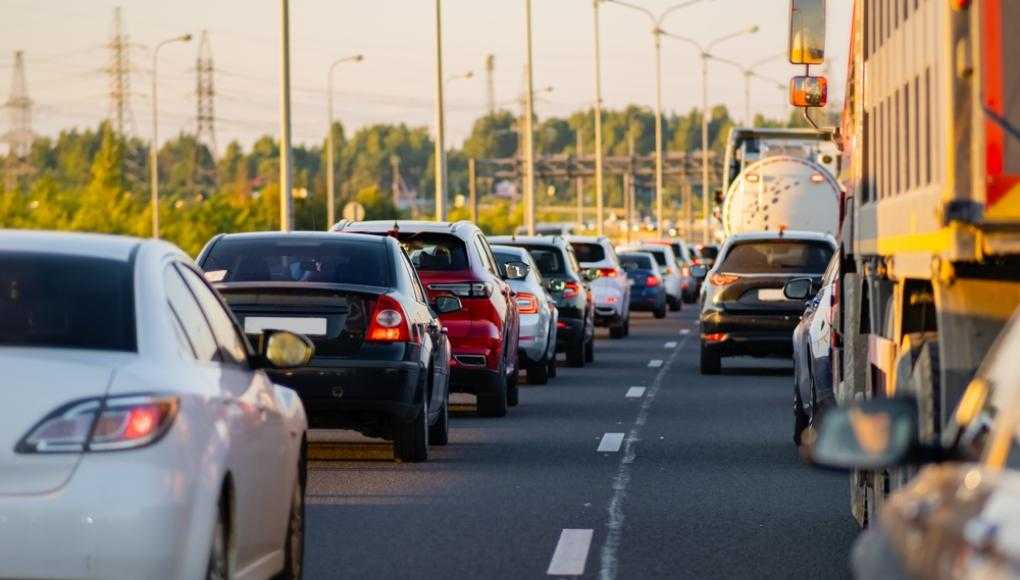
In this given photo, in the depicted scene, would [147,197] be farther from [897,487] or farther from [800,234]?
[897,487]

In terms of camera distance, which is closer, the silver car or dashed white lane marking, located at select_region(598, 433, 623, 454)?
dashed white lane marking, located at select_region(598, 433, 623, 454)

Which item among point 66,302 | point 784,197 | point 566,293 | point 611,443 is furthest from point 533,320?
point 784,197

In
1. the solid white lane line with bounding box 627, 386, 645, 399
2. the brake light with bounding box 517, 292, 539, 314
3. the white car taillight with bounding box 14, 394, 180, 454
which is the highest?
the white car taillight with bounding box 14, 394, 180, 454

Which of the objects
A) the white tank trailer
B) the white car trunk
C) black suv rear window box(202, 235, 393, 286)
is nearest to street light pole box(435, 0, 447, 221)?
the white tank trailer

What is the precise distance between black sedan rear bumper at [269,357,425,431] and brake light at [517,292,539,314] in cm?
939

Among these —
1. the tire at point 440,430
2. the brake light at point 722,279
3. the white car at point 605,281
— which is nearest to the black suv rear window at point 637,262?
the white car at point 605,281

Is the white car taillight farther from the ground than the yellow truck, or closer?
closer

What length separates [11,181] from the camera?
12381cm

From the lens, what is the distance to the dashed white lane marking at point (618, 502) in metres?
10.6

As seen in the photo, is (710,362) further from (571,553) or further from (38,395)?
(38,395)

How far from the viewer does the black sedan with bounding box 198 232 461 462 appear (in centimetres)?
1477

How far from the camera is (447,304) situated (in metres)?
18.5

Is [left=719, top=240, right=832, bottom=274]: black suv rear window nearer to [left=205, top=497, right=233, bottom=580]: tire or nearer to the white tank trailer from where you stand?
the white tank trailer

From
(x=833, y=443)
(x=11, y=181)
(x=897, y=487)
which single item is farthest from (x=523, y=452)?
(x=11, y=181)
